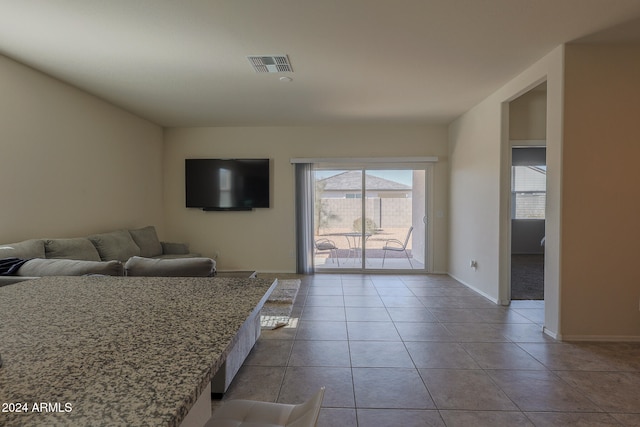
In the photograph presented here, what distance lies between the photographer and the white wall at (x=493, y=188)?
114 inches

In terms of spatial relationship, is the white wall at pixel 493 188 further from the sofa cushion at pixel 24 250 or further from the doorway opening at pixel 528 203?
the sofa cushion at pixel 24 250

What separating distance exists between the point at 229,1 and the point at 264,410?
2.41 m

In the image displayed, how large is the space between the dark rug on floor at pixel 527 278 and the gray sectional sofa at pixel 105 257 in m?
4.07

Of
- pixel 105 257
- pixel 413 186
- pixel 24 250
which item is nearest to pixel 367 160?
pixel 413 186

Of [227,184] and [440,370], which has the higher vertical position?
[227,184]

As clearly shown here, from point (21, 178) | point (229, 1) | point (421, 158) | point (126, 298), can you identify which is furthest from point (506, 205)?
point (21, 178)

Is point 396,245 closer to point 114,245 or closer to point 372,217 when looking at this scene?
point 372,217

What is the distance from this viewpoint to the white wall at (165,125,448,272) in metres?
5.57

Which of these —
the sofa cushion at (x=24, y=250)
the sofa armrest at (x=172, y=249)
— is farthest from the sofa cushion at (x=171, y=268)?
the sofa armrest at (x=172, y=249)

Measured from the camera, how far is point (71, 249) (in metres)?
3.29

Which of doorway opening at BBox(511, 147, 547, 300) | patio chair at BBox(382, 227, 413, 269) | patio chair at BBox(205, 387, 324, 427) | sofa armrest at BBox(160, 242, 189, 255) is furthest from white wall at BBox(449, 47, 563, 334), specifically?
sofa armrest at BBox(160, 242, 189, 255)

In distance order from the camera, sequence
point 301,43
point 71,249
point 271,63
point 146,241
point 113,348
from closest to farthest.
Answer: point 113,348, point 301,43, point 271,63, point 71,249, point 146,241

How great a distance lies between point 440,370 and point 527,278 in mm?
3829

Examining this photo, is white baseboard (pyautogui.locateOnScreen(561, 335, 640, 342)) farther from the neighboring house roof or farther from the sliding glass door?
the neighboring house roof
